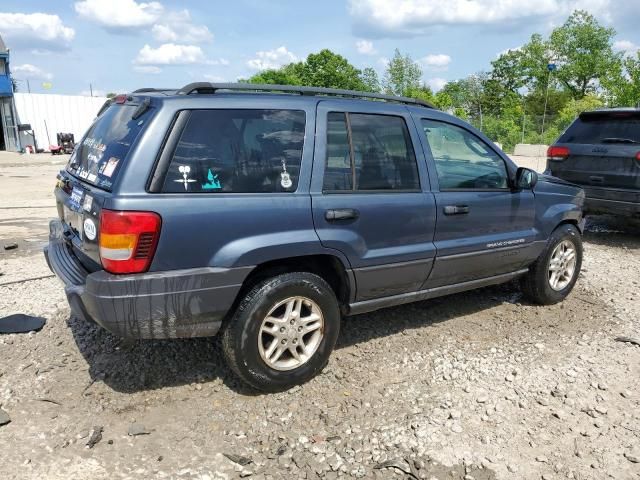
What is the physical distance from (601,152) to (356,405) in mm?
5579

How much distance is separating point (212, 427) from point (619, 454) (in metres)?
2.24

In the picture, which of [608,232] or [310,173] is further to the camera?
[608,232]

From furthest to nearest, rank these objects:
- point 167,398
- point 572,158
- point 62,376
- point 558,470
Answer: point 572,158, point 62,376, point 167,398, point 558,470

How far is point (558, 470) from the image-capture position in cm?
280

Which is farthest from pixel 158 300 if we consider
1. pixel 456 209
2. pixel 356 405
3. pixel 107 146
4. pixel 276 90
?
pixel 456 209

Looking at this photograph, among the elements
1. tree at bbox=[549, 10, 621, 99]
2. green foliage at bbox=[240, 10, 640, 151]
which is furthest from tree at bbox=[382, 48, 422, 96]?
tree at bbox=[549, 10, 621, 99]

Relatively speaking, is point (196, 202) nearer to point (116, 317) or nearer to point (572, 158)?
point (116, 317)

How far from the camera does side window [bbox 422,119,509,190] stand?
407cm

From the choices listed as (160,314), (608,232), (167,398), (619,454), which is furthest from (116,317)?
(608,232)

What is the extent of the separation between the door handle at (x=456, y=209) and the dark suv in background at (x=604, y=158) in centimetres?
396

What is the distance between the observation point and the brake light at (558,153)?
7.55m

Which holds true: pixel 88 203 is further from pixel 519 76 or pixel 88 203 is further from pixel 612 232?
pixel 519 76

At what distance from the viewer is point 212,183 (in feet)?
10.1

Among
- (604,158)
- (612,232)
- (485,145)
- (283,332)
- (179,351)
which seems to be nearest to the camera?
(283,332)
